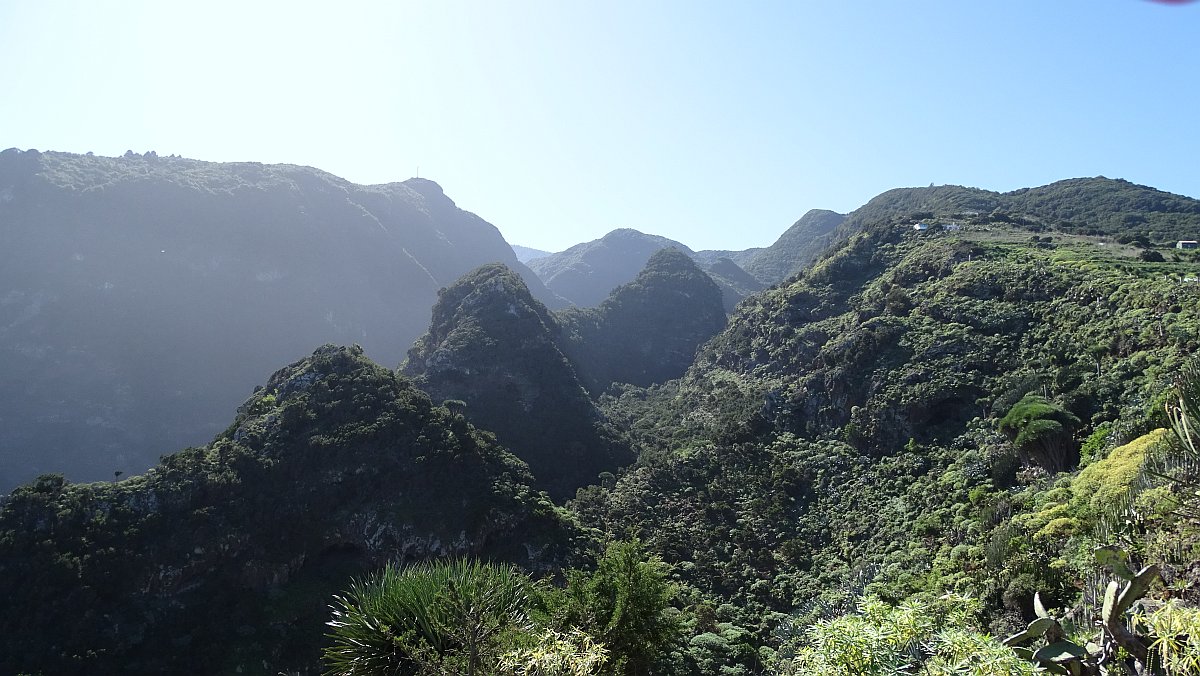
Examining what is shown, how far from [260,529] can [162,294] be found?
88185 millimetres

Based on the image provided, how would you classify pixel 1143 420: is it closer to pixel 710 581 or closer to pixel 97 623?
pixel 710 581

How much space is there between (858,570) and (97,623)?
3460 cm

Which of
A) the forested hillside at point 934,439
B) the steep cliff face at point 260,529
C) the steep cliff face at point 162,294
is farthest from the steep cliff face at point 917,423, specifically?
the steep cliff face at point 162,294

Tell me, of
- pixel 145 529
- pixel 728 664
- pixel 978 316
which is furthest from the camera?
pixel 978 316

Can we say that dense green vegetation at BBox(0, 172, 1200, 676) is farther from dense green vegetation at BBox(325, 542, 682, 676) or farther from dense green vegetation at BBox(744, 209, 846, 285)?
dense green vegetation at BBox(744, 209, 846, 285)

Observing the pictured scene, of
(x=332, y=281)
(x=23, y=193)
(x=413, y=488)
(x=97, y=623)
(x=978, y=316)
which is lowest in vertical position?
(x=97, y=623)

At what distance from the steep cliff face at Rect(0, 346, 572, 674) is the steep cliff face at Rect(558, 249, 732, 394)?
4333cm

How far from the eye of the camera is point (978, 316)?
128 ft

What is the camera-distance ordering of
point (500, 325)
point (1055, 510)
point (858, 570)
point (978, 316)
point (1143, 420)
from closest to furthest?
point (1055, 510), point (1143, 420), point (858, 570), point (978, 316), point (500, 325)

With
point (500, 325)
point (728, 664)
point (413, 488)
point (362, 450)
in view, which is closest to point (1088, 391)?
point (728, 664)

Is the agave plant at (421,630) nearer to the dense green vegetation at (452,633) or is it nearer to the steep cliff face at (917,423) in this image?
the dense green vegetation at (452,633)

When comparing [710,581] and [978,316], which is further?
[978,316]

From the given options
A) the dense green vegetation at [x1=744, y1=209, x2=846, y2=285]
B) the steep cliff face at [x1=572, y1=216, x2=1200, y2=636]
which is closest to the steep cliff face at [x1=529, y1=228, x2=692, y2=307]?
the dense green vegetation at [x1=744, y1=209, x2=846, y2=285]

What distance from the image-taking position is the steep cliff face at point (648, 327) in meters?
89.5
